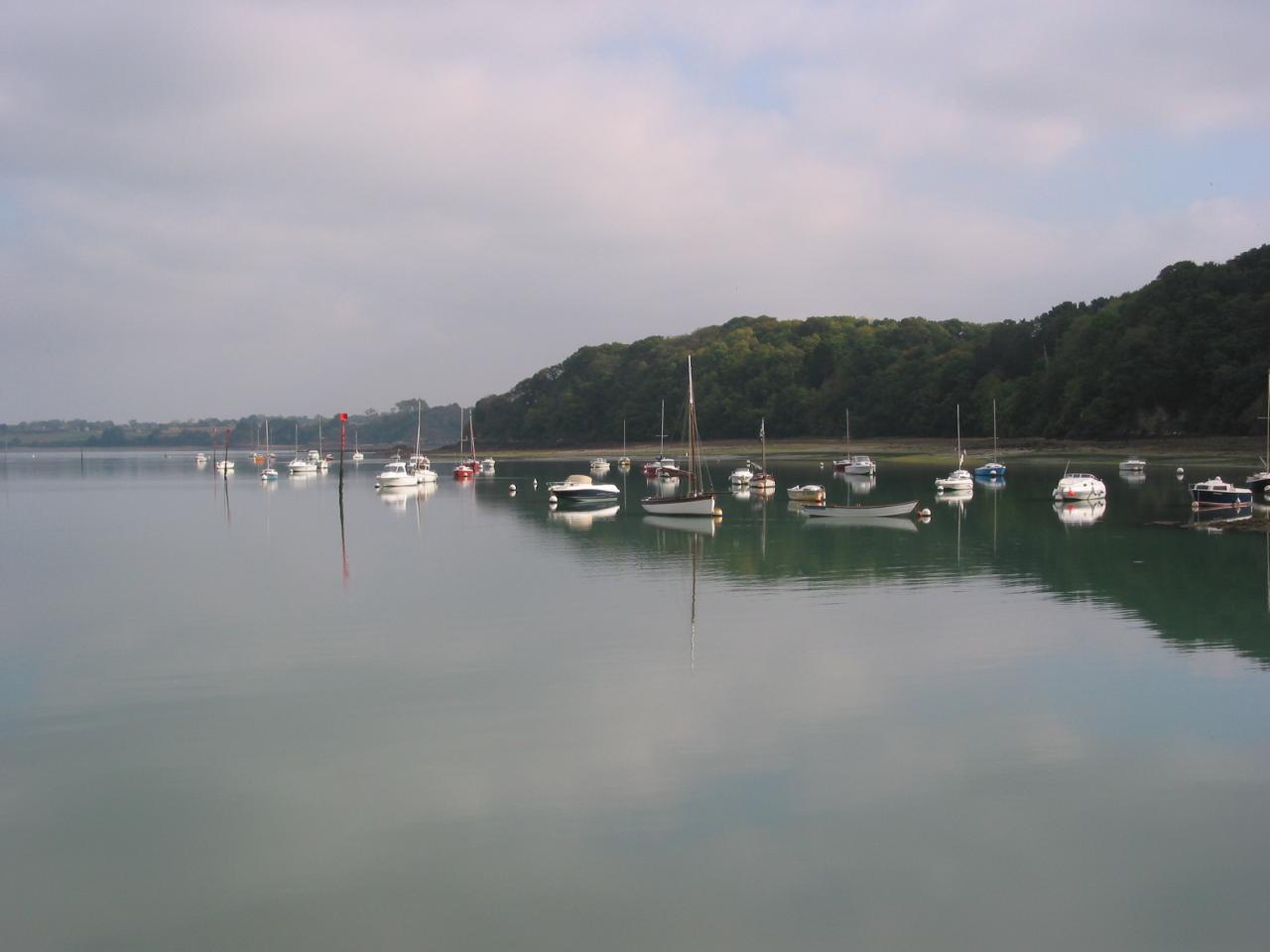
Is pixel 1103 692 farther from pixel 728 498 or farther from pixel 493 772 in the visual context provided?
pixel 728 498

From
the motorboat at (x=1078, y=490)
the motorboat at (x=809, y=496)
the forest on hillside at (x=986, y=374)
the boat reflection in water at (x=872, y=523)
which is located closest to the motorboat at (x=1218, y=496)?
the motorboat at (x=1078, y=490)

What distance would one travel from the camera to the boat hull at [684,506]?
49.9 meters

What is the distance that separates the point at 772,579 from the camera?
30875 mm

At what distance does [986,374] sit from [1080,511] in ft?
275

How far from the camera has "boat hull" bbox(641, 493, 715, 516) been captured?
49.9 metres

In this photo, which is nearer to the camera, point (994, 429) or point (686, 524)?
point (686, 524)

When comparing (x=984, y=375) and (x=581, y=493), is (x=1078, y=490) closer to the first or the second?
(x=581, y=493)

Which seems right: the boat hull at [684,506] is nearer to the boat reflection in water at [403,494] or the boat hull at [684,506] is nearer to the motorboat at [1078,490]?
the boat reflection in water at [403,494]

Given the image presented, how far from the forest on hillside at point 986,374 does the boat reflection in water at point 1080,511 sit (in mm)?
44054

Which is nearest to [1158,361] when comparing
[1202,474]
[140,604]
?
[1202,474]

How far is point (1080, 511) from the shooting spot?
171 ft

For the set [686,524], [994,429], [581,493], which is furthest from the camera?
[994,429]

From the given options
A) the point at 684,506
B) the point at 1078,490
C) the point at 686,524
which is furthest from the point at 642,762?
the point at 1078,490

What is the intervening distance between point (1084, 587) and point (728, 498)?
127 ft
